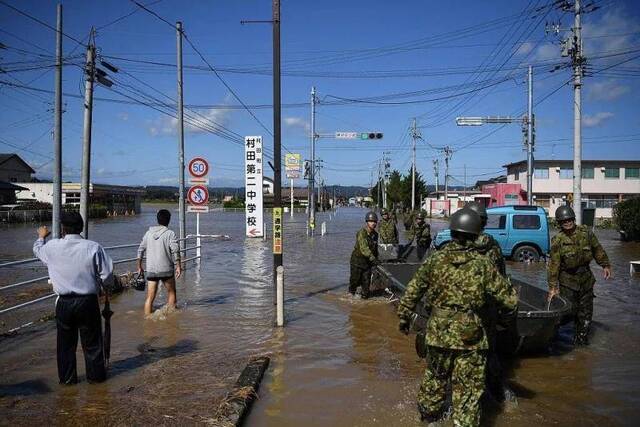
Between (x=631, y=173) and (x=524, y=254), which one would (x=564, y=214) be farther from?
(x=631, y=173)

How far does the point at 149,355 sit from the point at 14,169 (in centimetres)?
6319

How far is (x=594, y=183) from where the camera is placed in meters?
52.2

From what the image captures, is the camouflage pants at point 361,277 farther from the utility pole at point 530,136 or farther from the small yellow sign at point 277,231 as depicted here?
the utility pole at point 530,136

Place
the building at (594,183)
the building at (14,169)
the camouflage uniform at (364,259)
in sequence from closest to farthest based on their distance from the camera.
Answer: the camouflage uniform at (364,259)
the building at (594,183)
the building at (14,169)

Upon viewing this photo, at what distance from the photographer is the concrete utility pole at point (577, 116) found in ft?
62.9

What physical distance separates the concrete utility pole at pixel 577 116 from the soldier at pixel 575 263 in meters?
13.1

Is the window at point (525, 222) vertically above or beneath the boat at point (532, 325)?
above

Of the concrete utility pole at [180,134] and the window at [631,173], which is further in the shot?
the window at [631,173]

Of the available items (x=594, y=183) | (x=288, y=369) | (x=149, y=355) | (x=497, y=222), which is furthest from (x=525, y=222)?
(x=594, y=183)

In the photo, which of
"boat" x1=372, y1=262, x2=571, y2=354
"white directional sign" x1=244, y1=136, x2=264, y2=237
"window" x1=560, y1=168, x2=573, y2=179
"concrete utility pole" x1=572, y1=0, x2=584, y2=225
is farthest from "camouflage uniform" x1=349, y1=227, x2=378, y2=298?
"window" x1=560, y1=168, x2=573, y2=179

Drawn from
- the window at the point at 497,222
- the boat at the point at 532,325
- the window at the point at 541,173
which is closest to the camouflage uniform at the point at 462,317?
the boat at the point at 532,325

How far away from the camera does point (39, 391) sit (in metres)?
5.36

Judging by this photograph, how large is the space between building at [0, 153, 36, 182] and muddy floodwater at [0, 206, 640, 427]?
53.8m

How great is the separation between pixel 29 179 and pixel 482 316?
72.5m
